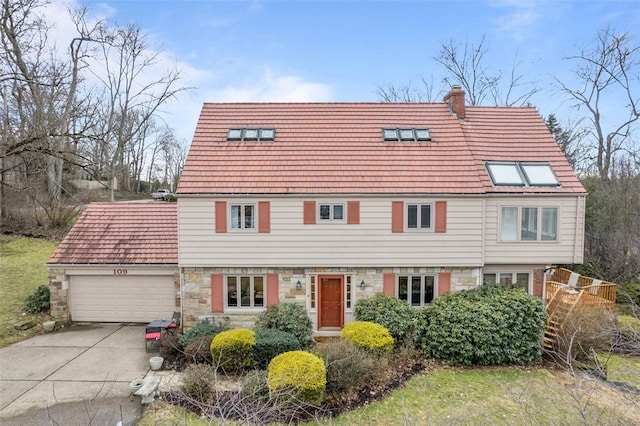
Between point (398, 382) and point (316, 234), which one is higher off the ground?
point (316, 234)

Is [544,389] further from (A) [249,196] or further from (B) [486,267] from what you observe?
(A) [249,196]

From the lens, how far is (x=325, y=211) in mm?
12273

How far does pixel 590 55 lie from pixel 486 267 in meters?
18.5

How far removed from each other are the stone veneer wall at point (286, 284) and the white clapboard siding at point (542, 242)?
1136mm

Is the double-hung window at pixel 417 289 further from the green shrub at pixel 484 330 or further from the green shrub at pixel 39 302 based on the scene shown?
the green shrub at pixel 39 302

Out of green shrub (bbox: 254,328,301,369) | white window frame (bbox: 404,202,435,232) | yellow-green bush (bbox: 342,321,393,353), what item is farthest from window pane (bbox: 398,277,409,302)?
green shrub (bbox: 254,328,301,369)

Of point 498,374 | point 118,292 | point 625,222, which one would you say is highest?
point 625,222

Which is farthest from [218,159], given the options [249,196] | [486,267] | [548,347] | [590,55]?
[590,55]

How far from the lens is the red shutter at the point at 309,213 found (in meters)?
12.2

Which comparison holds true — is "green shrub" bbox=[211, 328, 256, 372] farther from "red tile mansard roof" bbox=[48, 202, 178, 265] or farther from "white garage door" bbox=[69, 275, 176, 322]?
"red tile mansard roof" bbox=[48, 202, 178, 265]

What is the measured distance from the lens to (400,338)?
11414 mm

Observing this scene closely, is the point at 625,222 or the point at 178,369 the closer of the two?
the point at 178,369

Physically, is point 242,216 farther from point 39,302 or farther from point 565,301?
point 565,301

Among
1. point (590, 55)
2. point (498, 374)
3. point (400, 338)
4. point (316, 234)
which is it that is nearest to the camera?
point (498, 374)
